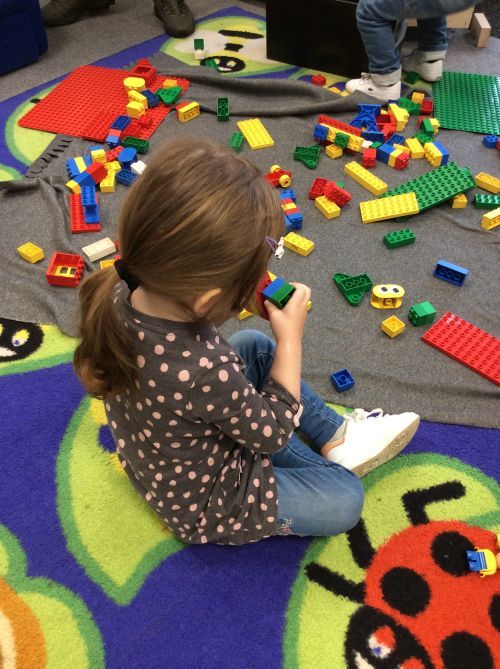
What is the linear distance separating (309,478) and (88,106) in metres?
1.49

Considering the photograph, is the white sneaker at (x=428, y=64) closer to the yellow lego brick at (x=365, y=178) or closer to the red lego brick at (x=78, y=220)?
the yellow lego brick at (x=365, y=178)

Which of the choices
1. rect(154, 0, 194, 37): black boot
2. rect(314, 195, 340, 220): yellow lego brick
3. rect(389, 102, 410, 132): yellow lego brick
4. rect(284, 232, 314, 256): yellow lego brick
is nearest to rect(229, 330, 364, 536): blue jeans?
rect(284, 232, 314, 256): yellow lego brick

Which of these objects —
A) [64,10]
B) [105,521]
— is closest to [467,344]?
[105,521]

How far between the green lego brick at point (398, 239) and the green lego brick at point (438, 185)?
108mm

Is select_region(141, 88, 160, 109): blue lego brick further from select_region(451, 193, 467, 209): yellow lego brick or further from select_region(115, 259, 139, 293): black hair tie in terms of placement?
select_region(115, 259, 139, 293): black hair tie

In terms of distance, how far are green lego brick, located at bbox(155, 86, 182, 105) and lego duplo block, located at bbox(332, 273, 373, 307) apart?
0.91 m

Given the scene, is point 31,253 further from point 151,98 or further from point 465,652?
point 465,652

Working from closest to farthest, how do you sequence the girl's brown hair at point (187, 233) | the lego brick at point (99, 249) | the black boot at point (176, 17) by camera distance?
the girl's brown hair at point (187, 233)
the lego brick at point (99, 249)
the black boot at point (176, 17)

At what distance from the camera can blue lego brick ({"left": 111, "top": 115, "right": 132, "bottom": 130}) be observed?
1.72 metres

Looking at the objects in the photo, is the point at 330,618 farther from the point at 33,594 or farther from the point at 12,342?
the point at 12,342

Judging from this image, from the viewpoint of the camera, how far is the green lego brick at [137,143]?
1.67 m

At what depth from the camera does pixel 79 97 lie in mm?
1895


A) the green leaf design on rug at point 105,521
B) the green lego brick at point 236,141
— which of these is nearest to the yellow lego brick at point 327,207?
the green lego brick at point 236,141

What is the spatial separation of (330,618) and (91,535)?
1.36ft
